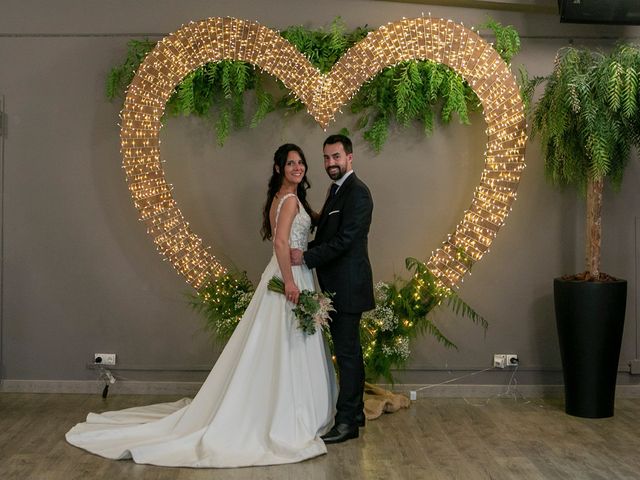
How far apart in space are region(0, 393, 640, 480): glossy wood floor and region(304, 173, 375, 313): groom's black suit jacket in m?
0.77

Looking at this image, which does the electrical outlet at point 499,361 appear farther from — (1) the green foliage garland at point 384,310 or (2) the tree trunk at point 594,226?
(2) the tree trunk at point 594,226

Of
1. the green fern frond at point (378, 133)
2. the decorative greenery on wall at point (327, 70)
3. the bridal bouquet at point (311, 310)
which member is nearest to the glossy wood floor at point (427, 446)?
the bridal bouquet at point (311, 310)

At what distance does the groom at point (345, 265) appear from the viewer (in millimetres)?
4691

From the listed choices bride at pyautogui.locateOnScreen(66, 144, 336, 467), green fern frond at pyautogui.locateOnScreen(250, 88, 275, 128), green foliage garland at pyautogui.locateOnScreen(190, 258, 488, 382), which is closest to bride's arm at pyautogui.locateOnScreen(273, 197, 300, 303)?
bride at pyautogui.locateOnScreen(66, 144, 336, 467)

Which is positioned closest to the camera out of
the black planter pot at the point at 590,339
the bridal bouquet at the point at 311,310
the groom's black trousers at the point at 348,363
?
the bridal bouquet at the point at 311,310

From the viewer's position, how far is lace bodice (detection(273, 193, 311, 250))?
4762mm

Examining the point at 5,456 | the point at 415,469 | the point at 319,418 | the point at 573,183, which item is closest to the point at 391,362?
the point at 319,418

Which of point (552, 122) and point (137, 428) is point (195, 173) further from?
point (552, 122)

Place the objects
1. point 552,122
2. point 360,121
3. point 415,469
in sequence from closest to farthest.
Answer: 1. point 415,469
2. point 552,122
3. point 360,121

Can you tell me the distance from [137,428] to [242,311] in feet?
3.56

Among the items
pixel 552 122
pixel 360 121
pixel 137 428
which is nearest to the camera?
pixel 137 428

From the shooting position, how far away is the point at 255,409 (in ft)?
15.0

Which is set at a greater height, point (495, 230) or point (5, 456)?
point (495, 230)

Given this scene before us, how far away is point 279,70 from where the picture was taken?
5.46m
